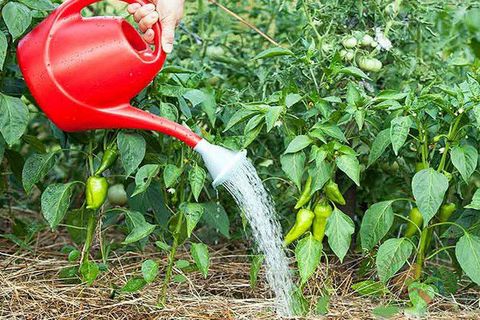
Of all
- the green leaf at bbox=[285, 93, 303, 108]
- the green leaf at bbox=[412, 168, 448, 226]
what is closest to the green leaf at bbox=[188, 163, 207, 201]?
the green leaf at bbox=[285, 93, 303, 108]

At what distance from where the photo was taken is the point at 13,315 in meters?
2.01

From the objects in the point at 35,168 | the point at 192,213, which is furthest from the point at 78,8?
the point at 192,213

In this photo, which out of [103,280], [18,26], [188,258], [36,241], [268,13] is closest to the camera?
[18,26]

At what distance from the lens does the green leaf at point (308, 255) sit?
1.91 m

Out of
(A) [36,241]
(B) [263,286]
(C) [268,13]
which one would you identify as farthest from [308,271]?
(C) [268,13]

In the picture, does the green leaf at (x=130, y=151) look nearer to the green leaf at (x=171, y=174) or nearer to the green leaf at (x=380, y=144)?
the green leaf at (x=171, y=174)

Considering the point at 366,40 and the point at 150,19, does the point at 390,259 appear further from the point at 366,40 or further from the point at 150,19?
the point at 150,19

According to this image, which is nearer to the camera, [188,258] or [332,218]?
[332,218]

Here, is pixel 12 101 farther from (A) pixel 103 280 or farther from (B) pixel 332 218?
(B) pixel 332 218

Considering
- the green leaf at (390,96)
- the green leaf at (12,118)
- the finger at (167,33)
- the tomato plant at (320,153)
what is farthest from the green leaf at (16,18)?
the green leaf at (390,96)

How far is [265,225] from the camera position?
2.06m

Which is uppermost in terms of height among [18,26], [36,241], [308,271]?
[18,26]

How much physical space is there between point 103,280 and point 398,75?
99 centimetres

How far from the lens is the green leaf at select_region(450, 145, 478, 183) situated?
189 centimetres
